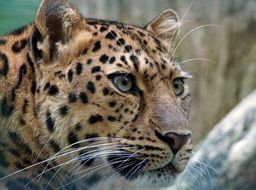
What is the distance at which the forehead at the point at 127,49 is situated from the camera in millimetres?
3549

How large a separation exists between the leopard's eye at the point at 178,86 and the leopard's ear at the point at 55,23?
58 cm

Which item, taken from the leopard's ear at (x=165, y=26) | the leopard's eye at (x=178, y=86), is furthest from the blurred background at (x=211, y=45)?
the leopard's eye at (x=178, y=86)

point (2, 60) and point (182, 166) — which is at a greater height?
point (2, 60)

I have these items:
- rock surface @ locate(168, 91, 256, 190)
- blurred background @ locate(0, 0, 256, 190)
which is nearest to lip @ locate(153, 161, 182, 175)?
rock surface @ locate(168, 91, 256, 190)

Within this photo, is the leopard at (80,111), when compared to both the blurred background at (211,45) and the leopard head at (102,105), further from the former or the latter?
the blurred background at (211,45)

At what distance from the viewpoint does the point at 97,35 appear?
3621 millimetres

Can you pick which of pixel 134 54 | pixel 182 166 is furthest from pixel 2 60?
pixel 182 166

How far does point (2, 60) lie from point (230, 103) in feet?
10.2

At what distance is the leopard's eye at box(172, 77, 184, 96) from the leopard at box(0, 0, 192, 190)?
15 cm

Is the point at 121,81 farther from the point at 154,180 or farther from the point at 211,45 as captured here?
the point at 211,45

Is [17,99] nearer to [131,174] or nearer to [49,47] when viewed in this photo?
[49,47]

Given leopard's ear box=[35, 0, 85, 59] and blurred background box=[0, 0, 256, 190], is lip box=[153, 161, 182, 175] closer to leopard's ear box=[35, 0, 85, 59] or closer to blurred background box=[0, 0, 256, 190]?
leopard's ear box=[35, 0, 85, 59]

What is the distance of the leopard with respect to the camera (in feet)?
11.3

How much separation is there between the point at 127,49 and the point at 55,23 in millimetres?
381
